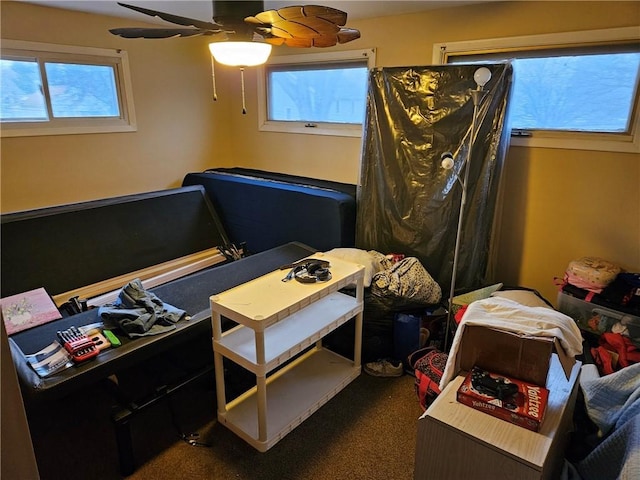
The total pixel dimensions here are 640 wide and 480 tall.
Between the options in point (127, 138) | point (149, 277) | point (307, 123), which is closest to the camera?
point (149, 277)

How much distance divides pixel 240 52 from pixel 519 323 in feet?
5.17

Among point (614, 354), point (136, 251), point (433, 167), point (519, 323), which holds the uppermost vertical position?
point (433, 167)

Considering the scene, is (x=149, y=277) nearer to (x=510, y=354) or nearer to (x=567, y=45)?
(x=510, y=354)

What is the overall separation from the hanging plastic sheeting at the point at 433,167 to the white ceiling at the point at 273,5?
40cm

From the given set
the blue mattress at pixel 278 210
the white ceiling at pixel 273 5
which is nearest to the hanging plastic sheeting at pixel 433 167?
the blue mattress at pixel 278 210

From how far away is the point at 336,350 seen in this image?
8.42 feet

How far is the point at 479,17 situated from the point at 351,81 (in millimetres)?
1059

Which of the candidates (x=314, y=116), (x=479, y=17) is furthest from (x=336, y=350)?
(x=479, y=17)

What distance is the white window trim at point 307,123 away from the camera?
3.11 metres

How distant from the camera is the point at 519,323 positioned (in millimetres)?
1397

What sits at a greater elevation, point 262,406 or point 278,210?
point 278,210

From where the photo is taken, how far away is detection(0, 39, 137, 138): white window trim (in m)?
2.72

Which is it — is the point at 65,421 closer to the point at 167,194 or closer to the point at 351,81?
the point at 167,194

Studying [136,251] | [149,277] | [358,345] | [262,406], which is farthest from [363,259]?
[136,251]
